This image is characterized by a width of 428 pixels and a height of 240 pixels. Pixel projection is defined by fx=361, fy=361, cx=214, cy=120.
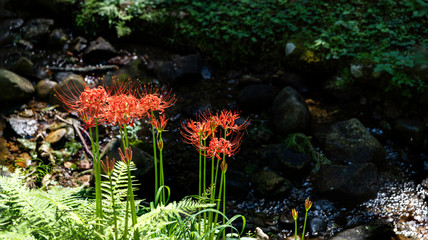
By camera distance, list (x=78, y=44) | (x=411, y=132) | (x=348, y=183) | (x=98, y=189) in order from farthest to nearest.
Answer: (x=78, y=44) → (x=411, y=132) → (x=348, y=183) → (x=98, y=189)

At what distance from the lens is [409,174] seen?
5.54 meters

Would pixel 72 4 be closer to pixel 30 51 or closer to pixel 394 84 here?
pixel 30 51

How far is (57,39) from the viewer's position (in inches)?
317

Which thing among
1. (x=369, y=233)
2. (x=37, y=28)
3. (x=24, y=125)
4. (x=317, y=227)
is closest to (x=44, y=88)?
(x=24, y=125)

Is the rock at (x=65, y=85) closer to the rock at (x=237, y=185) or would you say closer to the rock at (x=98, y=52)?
the rock at (x=98, y=52)

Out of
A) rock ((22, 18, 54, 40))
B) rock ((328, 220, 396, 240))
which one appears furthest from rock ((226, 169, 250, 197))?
rock ((22, 18, 54, 40))

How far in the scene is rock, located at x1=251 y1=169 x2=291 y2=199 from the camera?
Result: 5168 millimetres

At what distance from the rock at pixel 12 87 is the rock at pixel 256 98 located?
12.8 feet

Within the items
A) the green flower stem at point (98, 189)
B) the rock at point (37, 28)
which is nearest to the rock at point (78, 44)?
the rock at point (37, 28)

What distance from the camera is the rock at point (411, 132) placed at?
587cm

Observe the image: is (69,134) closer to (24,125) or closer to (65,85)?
(24,125)

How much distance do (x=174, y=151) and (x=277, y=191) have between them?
71.4 inches

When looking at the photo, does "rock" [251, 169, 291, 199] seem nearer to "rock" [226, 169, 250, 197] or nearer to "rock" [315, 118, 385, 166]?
"rock" [226, 169, 250, 197]

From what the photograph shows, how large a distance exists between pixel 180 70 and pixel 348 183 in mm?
3872
